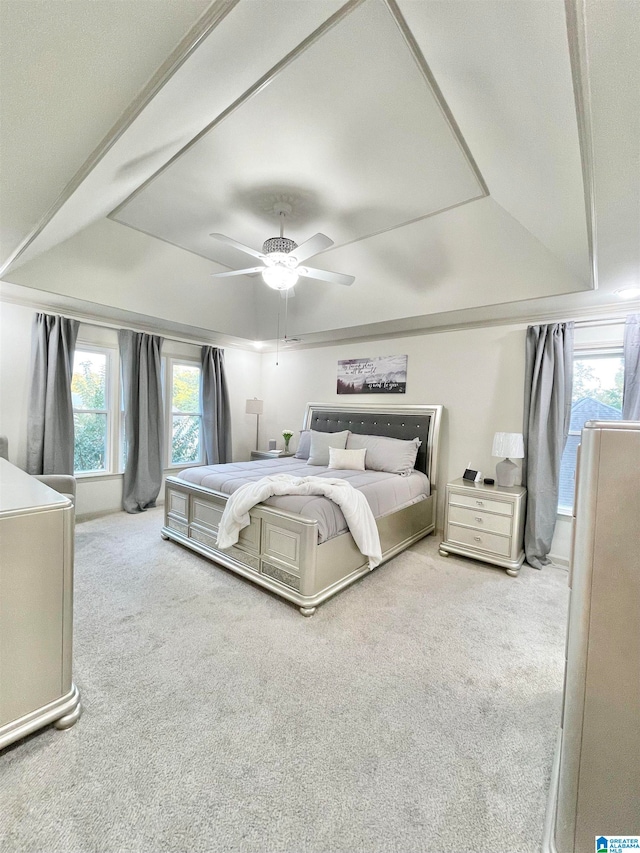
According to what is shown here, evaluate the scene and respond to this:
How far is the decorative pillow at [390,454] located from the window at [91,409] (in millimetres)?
3162

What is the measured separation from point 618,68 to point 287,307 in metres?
4.16

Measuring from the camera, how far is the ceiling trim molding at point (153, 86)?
46.1 inches

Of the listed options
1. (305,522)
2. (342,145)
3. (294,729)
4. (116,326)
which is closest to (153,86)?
(342,145)

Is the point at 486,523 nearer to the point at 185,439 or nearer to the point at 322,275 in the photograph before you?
the point at 322,275

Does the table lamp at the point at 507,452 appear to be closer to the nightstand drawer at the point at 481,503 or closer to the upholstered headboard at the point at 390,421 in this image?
the nightstand drawer at the point at 481,503

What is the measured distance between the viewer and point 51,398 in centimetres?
389

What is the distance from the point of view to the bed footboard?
250 cm

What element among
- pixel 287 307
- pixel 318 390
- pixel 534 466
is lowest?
pixel 534 466

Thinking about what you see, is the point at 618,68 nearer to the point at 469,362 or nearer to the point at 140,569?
the point at 469,362

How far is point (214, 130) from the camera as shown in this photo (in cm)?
221

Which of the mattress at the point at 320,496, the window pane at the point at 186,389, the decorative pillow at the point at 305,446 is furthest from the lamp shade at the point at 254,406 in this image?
the mattress at the point at 320,496

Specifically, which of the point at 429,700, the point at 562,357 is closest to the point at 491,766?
the point at 429,700

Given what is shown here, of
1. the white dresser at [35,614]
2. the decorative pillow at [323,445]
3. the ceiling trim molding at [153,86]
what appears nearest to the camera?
the ceiling trim molding at [153,86]

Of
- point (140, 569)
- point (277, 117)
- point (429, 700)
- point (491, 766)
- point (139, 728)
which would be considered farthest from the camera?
point (140, 569)
